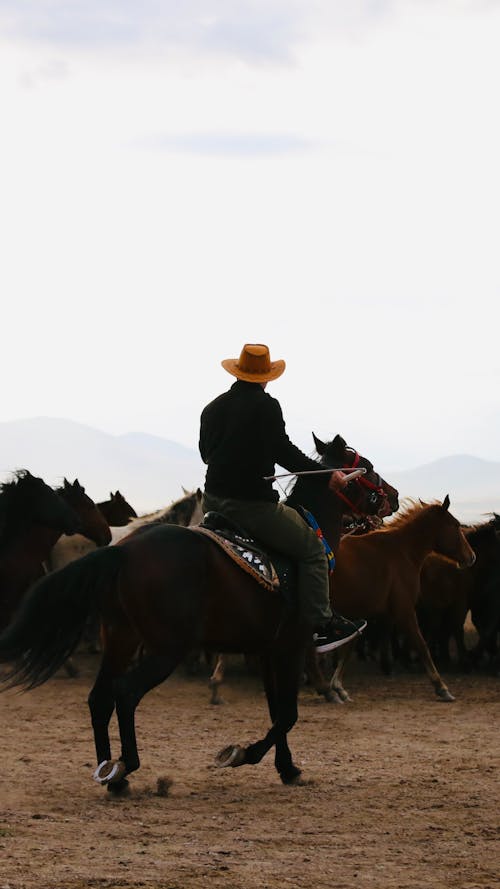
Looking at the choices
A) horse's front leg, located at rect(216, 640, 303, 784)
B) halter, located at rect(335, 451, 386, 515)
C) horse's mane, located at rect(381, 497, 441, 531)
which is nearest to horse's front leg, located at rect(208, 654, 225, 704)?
horse's mane, located at rect(381, 497, 441, 531)

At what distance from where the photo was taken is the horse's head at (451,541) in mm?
13453

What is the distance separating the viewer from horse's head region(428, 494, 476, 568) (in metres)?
13.5

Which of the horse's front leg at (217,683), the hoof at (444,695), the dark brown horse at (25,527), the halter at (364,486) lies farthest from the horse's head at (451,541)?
the dark brown horse at (25,527)

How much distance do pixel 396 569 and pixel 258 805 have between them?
6.15 metres

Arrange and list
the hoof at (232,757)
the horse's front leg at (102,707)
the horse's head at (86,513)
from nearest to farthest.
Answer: the horse's front leg at (102,707) → the hoof at (232,757) → the horse's head at (86,513)

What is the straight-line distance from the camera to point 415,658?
647 inches

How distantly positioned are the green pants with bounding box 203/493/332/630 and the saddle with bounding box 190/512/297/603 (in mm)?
46

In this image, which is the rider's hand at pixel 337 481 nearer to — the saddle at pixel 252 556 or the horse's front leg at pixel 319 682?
the saddle at pixel 252 556

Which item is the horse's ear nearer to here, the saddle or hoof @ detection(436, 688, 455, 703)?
the saddle

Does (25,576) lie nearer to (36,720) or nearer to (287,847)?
(36,720)

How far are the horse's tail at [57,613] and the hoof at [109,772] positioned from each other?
670mm

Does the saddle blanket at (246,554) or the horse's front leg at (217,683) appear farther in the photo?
the horse's front leg at (217,683)

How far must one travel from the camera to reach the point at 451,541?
44.2ft

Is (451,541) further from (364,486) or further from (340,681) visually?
(364,486)
